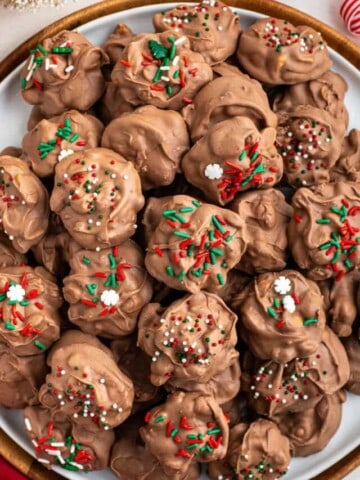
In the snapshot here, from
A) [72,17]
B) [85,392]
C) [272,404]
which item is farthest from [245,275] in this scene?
[72,17]

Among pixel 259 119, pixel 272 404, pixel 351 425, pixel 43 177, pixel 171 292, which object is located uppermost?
pixel 259 119

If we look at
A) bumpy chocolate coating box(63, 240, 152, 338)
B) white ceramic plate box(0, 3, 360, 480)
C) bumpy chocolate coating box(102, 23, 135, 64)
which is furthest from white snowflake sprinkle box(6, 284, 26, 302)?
bumpy chocolate coating box(102, 23, 135, 64)

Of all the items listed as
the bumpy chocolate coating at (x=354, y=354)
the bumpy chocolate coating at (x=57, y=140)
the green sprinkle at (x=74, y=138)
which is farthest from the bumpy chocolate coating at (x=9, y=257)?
the bumpy chocolate coating at (x=354, y=354)

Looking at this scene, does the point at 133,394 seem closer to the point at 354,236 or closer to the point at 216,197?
the point at 216,197

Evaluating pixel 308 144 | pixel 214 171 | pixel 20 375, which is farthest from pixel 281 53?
pixel 20 375

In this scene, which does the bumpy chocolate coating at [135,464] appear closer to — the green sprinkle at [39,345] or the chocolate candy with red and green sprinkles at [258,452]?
the chocolate candy with red and green sprinkles at [258,452]

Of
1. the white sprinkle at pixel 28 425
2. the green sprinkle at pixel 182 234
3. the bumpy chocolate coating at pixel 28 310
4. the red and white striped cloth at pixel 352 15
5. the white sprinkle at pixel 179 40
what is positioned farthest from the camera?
the red and white striped cloth at pixel 352 15

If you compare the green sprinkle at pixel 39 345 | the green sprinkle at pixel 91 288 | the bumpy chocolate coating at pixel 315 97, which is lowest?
the green sprinkle at pixel 39 345

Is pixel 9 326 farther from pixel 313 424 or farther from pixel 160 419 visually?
pixel 313 424
